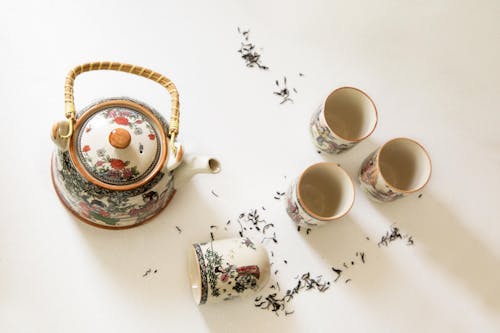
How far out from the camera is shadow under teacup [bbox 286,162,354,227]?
81 centimetres

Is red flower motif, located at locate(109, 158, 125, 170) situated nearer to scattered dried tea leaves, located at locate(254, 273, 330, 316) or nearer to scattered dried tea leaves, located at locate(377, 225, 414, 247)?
scattered dried tea leaves, located at locate(254, 273, 330, 316)

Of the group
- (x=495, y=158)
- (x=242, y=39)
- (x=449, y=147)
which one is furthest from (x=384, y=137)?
(x=242, y=39)

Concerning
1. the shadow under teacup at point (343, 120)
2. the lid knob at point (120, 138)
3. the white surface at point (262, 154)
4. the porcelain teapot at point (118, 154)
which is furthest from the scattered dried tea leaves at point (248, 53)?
the lid knob at point (120, 138)

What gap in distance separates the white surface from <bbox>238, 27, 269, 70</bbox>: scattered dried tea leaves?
0.01 m

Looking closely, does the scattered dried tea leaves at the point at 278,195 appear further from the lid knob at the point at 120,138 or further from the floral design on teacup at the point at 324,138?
the lid knob at the point at 120,138

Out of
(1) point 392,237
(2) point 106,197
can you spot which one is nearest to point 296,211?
(1) point 392,237

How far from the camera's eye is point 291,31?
0.95 meters

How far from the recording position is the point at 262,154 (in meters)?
0.89

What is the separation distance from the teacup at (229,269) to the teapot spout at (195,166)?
0.13 metres

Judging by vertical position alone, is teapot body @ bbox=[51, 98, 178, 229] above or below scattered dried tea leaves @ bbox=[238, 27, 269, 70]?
below

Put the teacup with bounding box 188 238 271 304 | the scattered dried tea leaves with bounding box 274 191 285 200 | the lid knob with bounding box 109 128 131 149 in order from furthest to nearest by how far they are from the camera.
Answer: the scattered dried tea leaves with bounding box 274 191 285 200 → the teacup with bounding box 188 238 271 304 → the lid knob with bounding box 109 128 131 149

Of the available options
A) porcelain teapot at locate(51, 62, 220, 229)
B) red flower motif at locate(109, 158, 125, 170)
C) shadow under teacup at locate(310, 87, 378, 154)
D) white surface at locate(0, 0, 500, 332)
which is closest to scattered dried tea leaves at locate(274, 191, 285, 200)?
white surface at locate(0, 0, 500, 332)

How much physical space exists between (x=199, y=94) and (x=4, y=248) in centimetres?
44

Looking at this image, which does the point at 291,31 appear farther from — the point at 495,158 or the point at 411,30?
the point at 495,158
